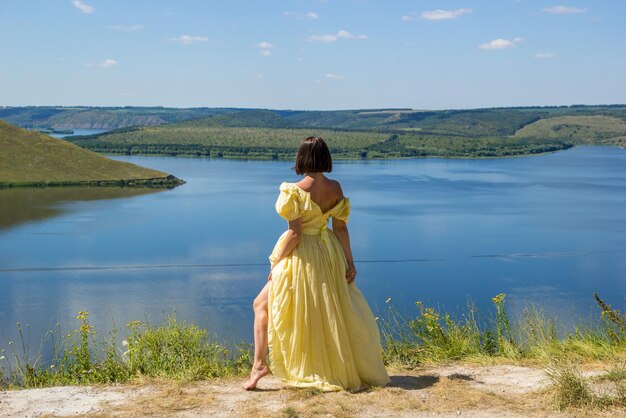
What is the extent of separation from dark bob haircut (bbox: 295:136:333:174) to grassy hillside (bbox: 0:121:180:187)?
134 ft

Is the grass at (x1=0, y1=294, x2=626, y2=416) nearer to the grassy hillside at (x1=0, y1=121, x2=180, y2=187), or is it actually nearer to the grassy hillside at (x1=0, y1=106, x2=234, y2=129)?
the grassy hillside at (x1=0, y1=121, x2=180, y2=187)

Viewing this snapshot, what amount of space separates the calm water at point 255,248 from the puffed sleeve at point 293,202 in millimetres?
6219

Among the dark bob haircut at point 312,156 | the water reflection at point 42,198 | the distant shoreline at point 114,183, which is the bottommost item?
the water reflection at point 42,198

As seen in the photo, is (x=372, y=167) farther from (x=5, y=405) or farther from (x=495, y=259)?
(x=5, y=405)

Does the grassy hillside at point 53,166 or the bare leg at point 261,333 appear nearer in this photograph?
the bare leg at point 261,333

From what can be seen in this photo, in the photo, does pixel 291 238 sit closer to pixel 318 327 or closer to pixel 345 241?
pixel 345 241

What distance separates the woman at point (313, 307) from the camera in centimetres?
413

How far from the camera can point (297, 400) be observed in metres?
3.94

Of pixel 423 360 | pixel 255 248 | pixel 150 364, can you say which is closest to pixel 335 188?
pixel 423 360

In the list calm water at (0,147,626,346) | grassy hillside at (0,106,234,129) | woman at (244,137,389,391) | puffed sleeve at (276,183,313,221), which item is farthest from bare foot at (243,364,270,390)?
grassy hillside at (0,106,234,129)

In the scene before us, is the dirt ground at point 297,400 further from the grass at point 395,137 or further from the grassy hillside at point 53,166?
the grass at point 395,137

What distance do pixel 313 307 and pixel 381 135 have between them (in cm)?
9509

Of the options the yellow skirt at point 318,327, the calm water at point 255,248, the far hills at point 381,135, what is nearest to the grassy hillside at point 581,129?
the far hills at point 381,135

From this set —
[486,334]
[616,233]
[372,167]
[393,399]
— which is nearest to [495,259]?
[616,233]
